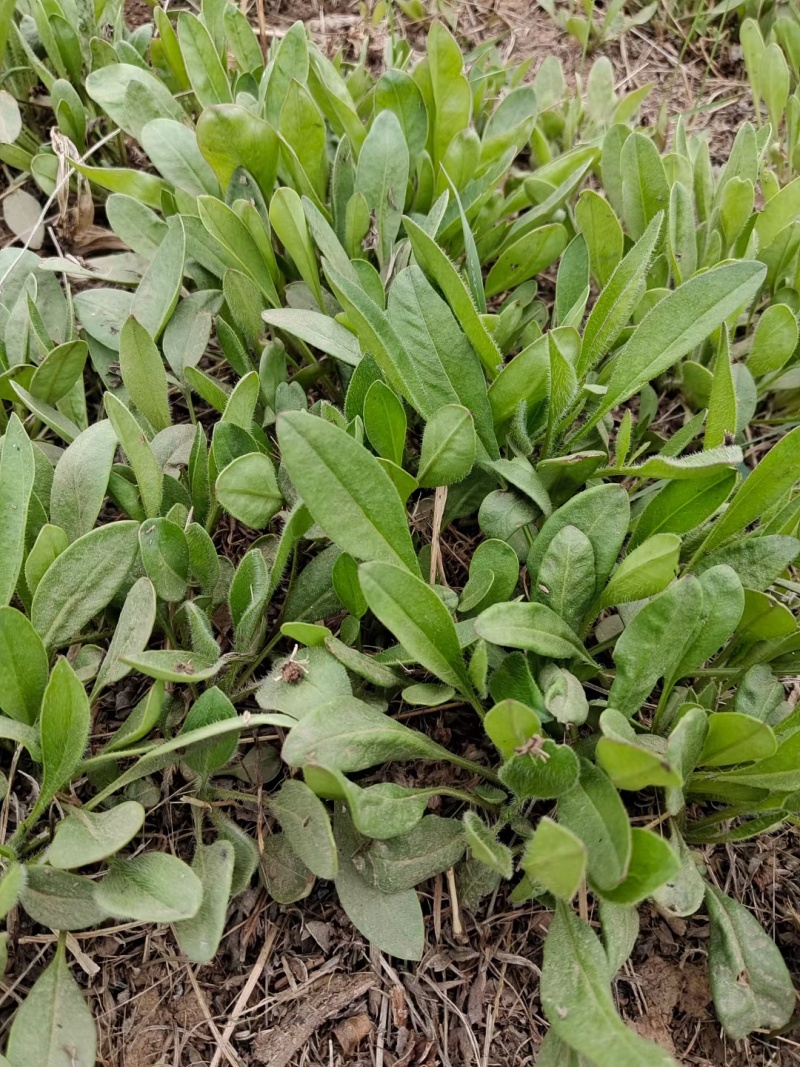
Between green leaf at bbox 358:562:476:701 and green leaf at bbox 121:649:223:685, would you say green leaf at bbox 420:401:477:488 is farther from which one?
green leaf at bbox 121:649:223:685

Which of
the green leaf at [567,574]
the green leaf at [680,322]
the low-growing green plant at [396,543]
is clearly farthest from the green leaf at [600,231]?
the green leaf at [567,574]

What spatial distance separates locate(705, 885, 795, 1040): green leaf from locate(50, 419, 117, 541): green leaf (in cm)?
101

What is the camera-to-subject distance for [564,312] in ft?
4.51

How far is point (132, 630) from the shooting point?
3.36 ft

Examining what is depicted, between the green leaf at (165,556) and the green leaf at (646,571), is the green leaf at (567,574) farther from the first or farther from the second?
the green leaf at (165,556)

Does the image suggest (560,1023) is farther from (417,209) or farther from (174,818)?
(417,209)

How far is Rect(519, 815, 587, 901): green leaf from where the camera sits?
0.77m

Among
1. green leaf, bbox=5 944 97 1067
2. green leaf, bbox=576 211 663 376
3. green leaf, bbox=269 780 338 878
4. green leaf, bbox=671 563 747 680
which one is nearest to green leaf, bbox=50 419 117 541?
green leaf, bbox=269 780 338 878

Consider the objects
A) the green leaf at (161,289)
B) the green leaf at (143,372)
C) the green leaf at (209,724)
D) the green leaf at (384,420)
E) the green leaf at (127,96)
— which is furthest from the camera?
the green leaf at (127,96)

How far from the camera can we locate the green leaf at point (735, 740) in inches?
36.2

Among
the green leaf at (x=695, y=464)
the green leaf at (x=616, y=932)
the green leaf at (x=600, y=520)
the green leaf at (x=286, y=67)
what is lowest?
the green leaf at (x=616, y=932)

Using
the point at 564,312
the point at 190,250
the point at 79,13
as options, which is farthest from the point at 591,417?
the point at 79,13

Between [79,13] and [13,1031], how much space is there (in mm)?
1914

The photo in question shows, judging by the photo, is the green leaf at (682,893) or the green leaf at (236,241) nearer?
the green leaf at (682,893)
